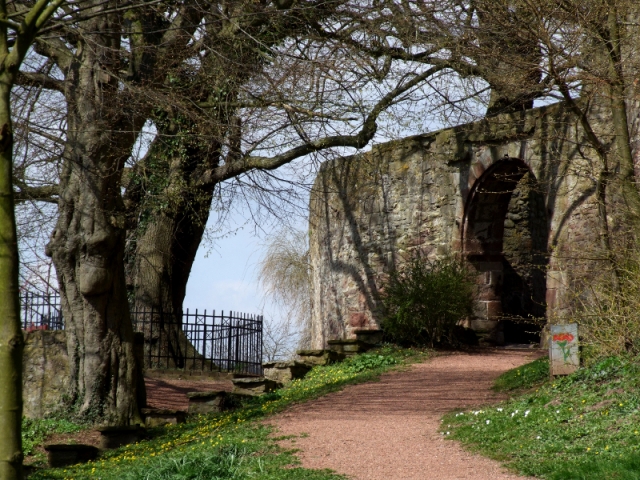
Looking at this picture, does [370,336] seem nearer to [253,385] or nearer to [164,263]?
[253,385]

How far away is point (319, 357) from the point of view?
13.0 m

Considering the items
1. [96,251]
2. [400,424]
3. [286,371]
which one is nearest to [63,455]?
[96,251]

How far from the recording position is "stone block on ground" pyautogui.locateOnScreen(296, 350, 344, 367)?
1273 cm

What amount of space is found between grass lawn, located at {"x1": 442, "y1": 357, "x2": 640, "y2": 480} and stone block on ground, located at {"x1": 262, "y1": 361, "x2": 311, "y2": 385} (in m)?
4.32

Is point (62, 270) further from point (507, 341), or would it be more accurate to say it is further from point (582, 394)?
point (507, 341)

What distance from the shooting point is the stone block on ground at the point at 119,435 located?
28.9ft

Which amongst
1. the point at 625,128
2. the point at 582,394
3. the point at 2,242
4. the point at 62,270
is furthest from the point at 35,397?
the point at 625,128

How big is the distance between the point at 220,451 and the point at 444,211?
8064 millimetres

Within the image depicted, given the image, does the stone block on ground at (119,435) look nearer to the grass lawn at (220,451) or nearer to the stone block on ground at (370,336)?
the grass lawn at (220,451)

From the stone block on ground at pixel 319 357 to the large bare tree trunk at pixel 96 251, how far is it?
11.8 ft

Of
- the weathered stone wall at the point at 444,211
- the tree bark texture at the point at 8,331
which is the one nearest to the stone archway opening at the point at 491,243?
the weathered stone wall at the point at 444,211

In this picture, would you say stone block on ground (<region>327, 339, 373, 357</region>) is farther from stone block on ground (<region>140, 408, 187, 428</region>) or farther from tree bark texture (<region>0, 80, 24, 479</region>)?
tree bark texture (<region>0, 80, 24, 479</region>)

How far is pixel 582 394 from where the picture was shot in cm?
754

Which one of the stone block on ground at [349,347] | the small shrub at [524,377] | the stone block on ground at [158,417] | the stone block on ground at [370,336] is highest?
the stone block on ground at [370,336]
